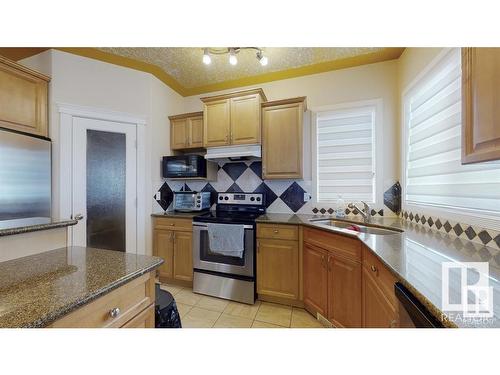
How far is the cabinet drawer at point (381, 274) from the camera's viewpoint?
96 cm

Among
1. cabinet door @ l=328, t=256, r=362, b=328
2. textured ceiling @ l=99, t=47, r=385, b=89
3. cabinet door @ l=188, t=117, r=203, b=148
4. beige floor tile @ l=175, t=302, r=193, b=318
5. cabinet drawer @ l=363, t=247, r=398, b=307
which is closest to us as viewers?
cabinet drawer @ l=363, t=247, r=398, b=307

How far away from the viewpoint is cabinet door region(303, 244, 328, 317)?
1.75 metres

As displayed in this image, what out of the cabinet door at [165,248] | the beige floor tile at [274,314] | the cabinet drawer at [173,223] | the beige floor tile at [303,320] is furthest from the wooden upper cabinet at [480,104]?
the cabinet door at [165,248]

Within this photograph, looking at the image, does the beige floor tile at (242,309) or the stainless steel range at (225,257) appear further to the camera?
the stainless steel range at (225,257)

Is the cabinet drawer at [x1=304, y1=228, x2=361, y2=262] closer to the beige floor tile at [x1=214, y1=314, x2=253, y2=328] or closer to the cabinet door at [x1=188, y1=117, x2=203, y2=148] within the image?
the beige floor tile at [x1=214, y1=314, x2=253, y2=328]

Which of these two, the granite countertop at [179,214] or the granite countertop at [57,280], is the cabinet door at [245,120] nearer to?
the granite countertop at [179,214]

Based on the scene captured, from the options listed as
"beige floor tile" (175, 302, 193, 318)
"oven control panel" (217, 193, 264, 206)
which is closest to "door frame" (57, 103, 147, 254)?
"beige floor tile" (175, 302, 193, 318)

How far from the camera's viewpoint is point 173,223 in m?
2.47

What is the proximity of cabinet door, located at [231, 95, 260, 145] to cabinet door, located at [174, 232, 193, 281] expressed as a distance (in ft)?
4.34

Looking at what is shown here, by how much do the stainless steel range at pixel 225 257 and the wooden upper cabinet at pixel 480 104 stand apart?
65.2 inches

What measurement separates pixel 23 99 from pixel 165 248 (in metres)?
1.98

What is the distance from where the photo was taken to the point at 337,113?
2.41 m

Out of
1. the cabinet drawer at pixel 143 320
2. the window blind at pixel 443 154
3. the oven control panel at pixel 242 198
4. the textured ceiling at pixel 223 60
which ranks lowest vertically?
the cabinet drawer at pixel 143 320
